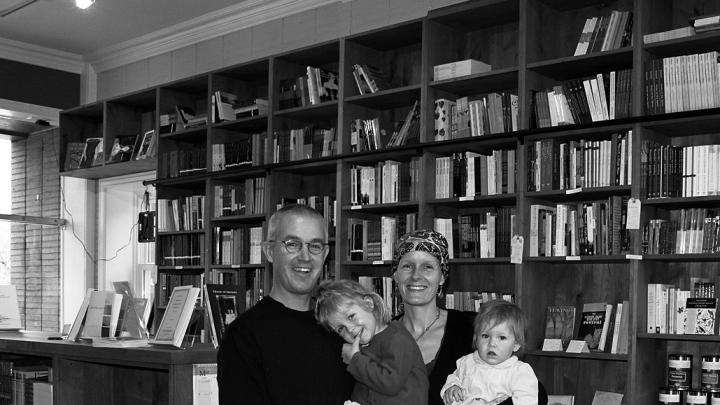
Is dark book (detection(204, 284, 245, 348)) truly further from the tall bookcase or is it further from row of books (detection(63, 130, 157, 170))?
row of books (detection(63, 130, 157, 170))

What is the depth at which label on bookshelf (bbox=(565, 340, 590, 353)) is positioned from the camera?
4.75 meters

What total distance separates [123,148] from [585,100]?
4.70 meters

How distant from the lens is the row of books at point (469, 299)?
208 inches

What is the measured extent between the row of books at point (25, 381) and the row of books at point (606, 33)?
10.9 ft

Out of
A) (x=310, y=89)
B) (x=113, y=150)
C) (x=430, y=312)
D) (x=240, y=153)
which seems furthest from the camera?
(x=113, y=150)

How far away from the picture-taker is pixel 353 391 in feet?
9.79

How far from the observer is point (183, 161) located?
7.45 m

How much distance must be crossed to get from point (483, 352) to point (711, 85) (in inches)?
79.9

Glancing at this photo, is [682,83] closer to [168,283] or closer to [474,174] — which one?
[474,174]

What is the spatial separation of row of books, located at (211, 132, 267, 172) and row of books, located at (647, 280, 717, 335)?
3.21 meters

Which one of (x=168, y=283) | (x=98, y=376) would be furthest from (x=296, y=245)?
(x=168, y=283)

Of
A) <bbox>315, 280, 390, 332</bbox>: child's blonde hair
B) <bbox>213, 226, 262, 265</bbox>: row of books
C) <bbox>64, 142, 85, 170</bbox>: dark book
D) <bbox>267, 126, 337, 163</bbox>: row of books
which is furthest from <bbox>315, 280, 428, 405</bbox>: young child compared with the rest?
<bbox>64, 142, 85, 170</bbox>: dark book

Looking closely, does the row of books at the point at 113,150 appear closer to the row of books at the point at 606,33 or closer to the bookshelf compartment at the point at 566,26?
the bookshelf compartment at the point at 566,26

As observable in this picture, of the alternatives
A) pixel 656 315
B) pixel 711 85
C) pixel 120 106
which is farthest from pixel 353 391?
pixel 120 106
